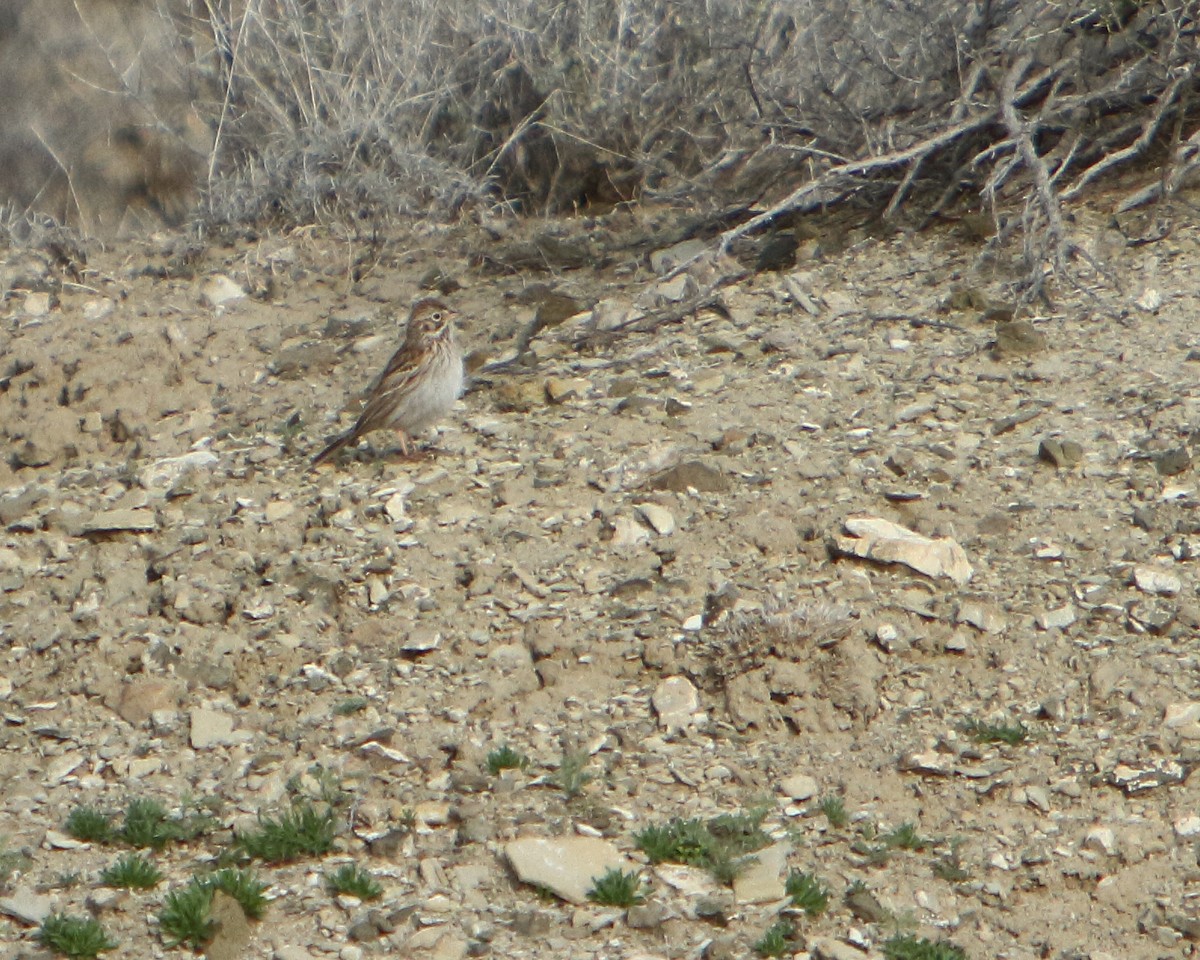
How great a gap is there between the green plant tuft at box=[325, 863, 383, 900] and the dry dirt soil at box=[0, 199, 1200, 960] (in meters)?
0.04

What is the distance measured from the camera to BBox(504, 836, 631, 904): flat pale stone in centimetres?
441

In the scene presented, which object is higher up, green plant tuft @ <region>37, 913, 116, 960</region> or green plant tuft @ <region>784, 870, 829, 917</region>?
green plant tuft @ <region>37, 913, 116, 960</region>

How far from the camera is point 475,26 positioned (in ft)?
30.1

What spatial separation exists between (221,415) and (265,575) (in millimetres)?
1631

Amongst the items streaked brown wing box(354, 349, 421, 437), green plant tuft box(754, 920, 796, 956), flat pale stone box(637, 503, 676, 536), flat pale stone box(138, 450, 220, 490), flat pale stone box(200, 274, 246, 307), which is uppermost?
streaked brown wing box(354, 349, 421, 437)

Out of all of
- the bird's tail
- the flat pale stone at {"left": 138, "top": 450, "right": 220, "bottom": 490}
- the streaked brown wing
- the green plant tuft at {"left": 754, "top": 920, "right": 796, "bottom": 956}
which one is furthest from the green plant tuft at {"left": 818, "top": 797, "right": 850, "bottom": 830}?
the flat pale stone at {"left": 138, "top": 450, "right": 220, "bottom": 490}

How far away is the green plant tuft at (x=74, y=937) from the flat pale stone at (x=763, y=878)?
1.65 m

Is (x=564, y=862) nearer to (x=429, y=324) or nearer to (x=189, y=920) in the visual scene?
(x=189, y=920)

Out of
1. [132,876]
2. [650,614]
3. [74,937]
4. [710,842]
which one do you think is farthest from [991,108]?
[74,937]

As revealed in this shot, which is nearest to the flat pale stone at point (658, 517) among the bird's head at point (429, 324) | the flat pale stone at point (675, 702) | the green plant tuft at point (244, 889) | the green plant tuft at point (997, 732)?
the flat pale stone at point (675, 702)

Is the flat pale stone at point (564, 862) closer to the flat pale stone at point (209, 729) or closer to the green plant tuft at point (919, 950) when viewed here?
the green plant tuft at point (919, 950)

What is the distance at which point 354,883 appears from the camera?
4445 millimetres

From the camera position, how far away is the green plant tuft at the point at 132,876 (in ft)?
14.8

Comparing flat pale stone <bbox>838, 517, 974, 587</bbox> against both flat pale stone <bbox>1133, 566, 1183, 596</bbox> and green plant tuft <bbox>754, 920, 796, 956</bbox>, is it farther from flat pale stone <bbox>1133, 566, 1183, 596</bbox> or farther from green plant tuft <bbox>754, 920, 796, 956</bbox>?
green plant tuft <bbox>754, 920, 796, 956</bbox>
